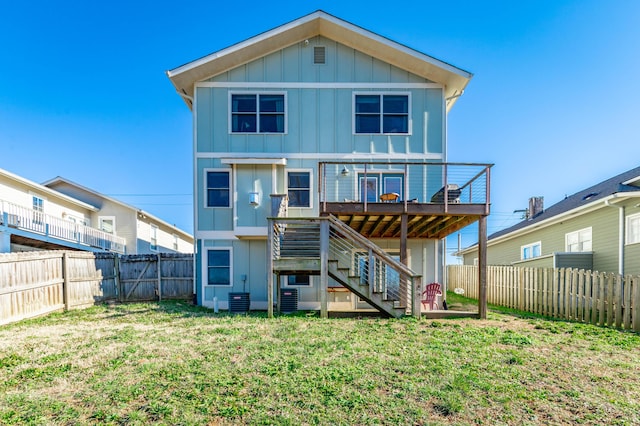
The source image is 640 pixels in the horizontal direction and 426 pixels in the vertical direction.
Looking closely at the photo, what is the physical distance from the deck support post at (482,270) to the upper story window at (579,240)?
6.79m

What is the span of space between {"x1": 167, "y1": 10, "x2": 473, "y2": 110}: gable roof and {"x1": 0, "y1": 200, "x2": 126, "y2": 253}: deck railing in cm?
947

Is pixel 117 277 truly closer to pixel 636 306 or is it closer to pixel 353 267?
pixel 353 267

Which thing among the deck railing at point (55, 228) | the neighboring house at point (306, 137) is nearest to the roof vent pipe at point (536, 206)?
the neighboring house at point (306, 137)

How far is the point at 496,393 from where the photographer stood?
377cm

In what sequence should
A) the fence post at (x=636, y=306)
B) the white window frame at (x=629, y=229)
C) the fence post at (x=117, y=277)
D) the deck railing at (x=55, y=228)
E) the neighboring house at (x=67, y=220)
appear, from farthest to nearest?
the neighboring house at (x=67, y=220) < the deck railing at (x=55, y=228) < the fence post at (x=117, y=277) < the white window frame at (x=629, y=229) < the fence post at (x=636, y=306)

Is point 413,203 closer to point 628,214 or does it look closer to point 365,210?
point 365,210

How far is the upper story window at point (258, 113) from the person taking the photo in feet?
35.3

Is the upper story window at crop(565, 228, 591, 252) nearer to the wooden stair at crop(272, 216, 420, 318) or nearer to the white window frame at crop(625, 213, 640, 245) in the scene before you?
the white window frame at crop(625, 213, 640, 245)

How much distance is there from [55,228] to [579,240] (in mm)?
23156

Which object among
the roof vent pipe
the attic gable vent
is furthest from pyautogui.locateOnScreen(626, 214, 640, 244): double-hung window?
the attic gable vent

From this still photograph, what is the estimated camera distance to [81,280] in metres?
10.3

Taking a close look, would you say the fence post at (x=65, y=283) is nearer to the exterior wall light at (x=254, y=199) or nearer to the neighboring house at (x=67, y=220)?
the exterior wall light at (x=254, y=199)

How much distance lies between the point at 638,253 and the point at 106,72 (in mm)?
29377

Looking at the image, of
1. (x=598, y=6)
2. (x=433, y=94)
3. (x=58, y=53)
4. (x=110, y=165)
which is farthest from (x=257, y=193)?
(x=110, y=165)
